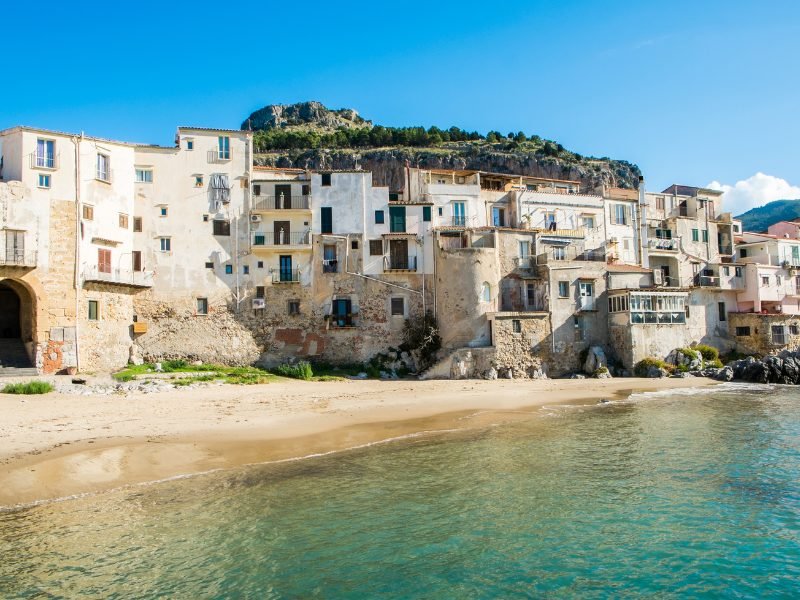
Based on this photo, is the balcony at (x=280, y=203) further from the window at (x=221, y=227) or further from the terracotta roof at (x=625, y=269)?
the terracotta roof at (x=625, y=269)

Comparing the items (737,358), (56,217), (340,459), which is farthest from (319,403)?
(737,358)

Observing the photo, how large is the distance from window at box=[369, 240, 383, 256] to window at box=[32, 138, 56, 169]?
19.8 metres

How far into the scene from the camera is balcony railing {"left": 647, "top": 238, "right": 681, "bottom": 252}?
2034 inches

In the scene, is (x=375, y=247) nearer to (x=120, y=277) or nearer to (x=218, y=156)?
(x=218, y=156)

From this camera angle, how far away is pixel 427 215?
4328 centimetres

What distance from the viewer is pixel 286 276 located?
4175 cm

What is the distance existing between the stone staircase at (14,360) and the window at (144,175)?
12.5 metres

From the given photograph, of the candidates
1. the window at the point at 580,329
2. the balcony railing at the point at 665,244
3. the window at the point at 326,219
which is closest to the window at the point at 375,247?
the window at the point at 326,219

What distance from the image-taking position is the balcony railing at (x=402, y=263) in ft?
139

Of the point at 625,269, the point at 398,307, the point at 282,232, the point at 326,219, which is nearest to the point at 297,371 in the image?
the point at 398,307

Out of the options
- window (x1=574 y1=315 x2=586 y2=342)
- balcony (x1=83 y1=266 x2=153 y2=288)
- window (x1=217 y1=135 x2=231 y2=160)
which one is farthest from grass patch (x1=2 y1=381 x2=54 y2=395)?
window (x1=574 y1=315 x2=586 y2=342)

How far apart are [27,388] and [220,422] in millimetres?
11348

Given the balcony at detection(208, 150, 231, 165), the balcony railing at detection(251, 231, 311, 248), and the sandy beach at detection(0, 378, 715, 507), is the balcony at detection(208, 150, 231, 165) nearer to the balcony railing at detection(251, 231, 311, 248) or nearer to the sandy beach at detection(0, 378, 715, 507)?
the balcony railing at detection(251, 231, 311, 248)

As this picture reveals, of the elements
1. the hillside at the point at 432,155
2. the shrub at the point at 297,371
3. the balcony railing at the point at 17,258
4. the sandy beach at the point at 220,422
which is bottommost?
the sandy beach at the point at 220,422
